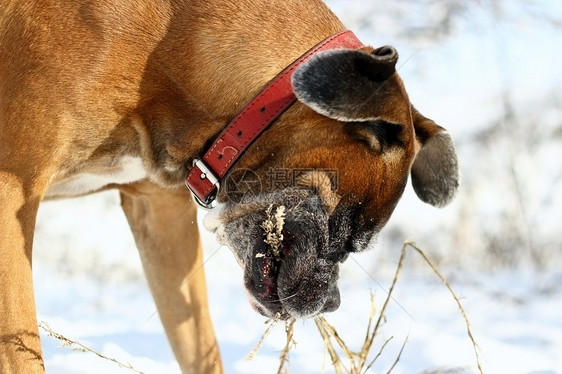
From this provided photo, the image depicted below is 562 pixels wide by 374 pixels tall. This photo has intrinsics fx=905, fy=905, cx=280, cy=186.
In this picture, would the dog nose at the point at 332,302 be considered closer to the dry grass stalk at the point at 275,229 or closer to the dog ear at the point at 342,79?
the dry grass stalk at the point at 275,229

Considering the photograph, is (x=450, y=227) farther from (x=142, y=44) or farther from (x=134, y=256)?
(x=142, y=44)

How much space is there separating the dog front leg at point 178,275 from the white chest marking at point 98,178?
481 mm

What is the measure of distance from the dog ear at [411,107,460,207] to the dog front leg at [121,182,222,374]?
1142 millimetres

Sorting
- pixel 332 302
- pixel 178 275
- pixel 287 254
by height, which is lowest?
pixel 178 275

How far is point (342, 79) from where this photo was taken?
2996 mm

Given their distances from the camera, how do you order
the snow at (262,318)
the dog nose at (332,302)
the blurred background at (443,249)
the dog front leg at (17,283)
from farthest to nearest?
the blurred background at (443,249), the snow at (262,318), the dog nose at (332,302), the dog front leg at (17,283)

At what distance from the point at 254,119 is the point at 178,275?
4.32 feet

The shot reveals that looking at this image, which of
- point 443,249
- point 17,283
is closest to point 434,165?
point 17,283

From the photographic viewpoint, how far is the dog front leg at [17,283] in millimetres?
3123

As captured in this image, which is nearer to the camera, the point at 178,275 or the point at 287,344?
the point at 287,344

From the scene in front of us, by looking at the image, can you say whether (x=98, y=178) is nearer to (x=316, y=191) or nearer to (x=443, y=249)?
(x=316, y=191)

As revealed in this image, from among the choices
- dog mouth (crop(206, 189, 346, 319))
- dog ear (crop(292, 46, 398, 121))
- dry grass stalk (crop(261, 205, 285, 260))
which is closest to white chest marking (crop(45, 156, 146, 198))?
dog mouth (crop(206, 189, 346, 319))

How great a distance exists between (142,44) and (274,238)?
86 cm

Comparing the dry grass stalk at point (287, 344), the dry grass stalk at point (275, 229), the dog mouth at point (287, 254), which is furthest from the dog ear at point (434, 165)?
the dry grass stalk at point (287, 344)
